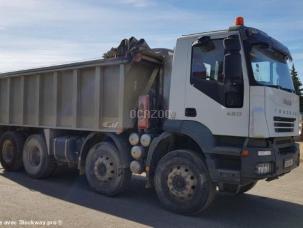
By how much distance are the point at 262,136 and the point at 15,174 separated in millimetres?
6947

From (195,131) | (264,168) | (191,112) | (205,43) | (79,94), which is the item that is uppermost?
(205,43)

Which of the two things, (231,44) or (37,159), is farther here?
(37,159)

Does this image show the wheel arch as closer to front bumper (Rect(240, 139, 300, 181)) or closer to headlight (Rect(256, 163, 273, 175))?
front bumper (Rect(240, 139, 300, 181))

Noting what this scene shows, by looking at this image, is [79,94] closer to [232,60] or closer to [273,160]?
[232,60]

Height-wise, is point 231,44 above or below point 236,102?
above

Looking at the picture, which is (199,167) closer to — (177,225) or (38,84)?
(177,225)

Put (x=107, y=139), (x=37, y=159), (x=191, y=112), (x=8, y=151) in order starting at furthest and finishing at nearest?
(x=8, y=151)
(x=37, y=159)
(x=107, y=139)
(x=191, y=112)

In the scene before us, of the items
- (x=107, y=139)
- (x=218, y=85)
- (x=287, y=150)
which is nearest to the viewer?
(x=218, y=85)

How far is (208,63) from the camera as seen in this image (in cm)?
698

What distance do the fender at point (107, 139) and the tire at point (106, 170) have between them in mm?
112

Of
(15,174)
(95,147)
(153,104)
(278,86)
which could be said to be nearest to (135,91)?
(153,104)

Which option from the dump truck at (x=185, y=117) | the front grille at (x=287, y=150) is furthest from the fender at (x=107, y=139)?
the front grille at (x=287, y=150)

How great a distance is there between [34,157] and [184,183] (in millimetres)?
4855

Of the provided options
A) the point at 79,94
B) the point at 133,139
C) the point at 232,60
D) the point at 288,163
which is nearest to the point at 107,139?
the point at 133,139
